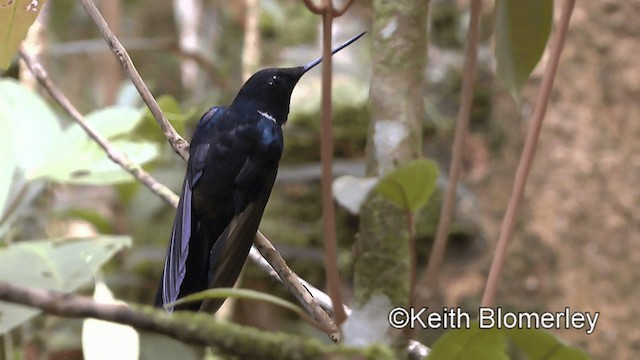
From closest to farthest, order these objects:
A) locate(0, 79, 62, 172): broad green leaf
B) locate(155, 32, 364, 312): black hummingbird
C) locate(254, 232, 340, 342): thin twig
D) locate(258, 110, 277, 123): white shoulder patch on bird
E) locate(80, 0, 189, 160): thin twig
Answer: locate(254, 232, 340, 342): thin twig
locate(80, 0, 189, 160): thin twig
locate(155, 32, 364, 312): black hummingbird
locate(258, 110, 277, 123): white shoulder patch on bird
locate(0, 79, 62, 172): broad green leaf

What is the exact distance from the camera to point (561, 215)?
2.39m

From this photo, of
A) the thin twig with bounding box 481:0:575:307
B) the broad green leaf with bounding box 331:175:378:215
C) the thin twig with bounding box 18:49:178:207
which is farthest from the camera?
the thin twig with bounding box 18:49:178:207

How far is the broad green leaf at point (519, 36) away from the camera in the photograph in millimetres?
989

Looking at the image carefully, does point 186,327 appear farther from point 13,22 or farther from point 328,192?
point 13,22

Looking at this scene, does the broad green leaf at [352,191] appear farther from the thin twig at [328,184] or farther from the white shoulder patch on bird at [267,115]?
the white shoulder patch on bird at [267,115]

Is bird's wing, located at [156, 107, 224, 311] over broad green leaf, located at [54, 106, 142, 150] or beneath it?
beneath

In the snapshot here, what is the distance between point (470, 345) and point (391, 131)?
62cm

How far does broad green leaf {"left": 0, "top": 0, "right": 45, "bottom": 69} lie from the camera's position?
112cm

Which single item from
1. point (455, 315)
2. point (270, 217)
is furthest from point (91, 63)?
point (455, 315)

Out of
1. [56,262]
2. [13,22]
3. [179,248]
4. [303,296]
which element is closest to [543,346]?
[303,296]

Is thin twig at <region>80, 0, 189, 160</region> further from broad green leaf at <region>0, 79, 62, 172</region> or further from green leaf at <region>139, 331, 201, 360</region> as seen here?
green leaf at <region>139, 331, 201, 360</region>

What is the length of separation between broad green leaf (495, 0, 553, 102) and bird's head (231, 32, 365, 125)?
629mm

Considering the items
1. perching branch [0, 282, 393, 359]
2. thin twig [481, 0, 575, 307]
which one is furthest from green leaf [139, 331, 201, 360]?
perching branch [0, 282, 393, 359]

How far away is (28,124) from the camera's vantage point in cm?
183
